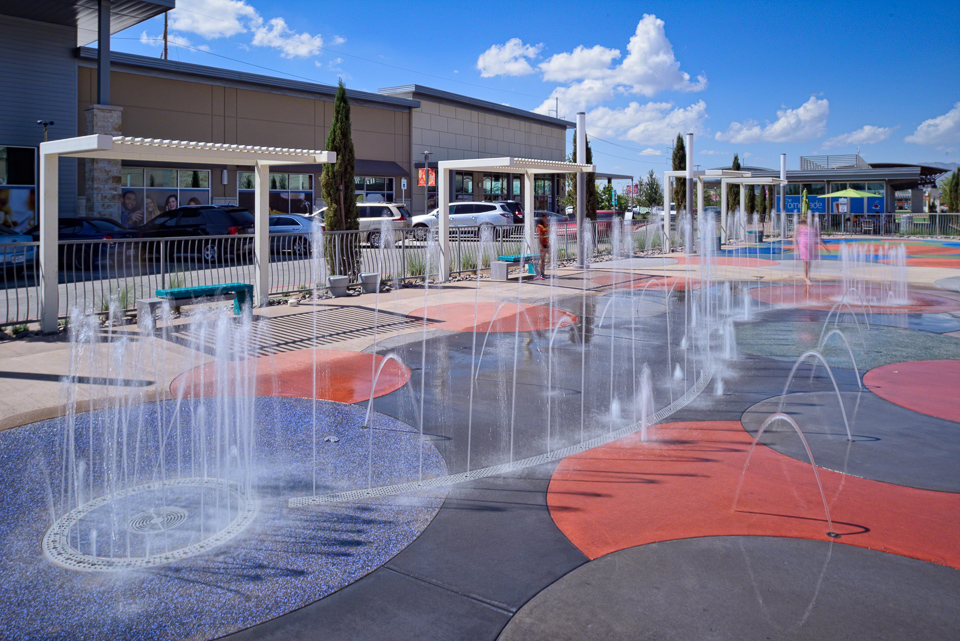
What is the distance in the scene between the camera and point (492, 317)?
514 inches

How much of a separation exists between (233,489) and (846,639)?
Answer: 3937mm

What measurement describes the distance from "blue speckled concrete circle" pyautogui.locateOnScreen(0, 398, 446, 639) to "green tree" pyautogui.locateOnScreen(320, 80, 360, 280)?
10547 mm

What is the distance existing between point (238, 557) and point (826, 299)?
14.3 meters

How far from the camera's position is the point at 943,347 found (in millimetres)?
10422

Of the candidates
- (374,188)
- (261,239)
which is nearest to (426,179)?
(374,188)

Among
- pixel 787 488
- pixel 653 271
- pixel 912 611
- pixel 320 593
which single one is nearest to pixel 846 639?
pixel 912 611

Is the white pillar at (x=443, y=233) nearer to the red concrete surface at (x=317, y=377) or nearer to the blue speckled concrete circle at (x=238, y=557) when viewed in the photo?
the red concrete surface at (x=317, y=377)

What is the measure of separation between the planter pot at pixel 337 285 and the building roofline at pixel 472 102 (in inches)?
1145

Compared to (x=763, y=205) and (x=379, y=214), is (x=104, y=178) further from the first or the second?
(x=763, y=205)

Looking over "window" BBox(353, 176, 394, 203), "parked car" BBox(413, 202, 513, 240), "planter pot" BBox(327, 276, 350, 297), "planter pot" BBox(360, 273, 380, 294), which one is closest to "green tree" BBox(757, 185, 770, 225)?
"parked car" BBox(413, 202, 513, 240)

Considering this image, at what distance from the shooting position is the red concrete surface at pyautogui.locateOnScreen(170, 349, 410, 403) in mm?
8102

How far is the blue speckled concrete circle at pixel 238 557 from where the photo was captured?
147 inches

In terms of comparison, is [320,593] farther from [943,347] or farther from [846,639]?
[943,347]

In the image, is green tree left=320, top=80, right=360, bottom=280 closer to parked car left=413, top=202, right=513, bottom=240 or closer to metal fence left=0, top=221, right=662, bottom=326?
metal fence left=0, top=221, right=662, bottom=326
